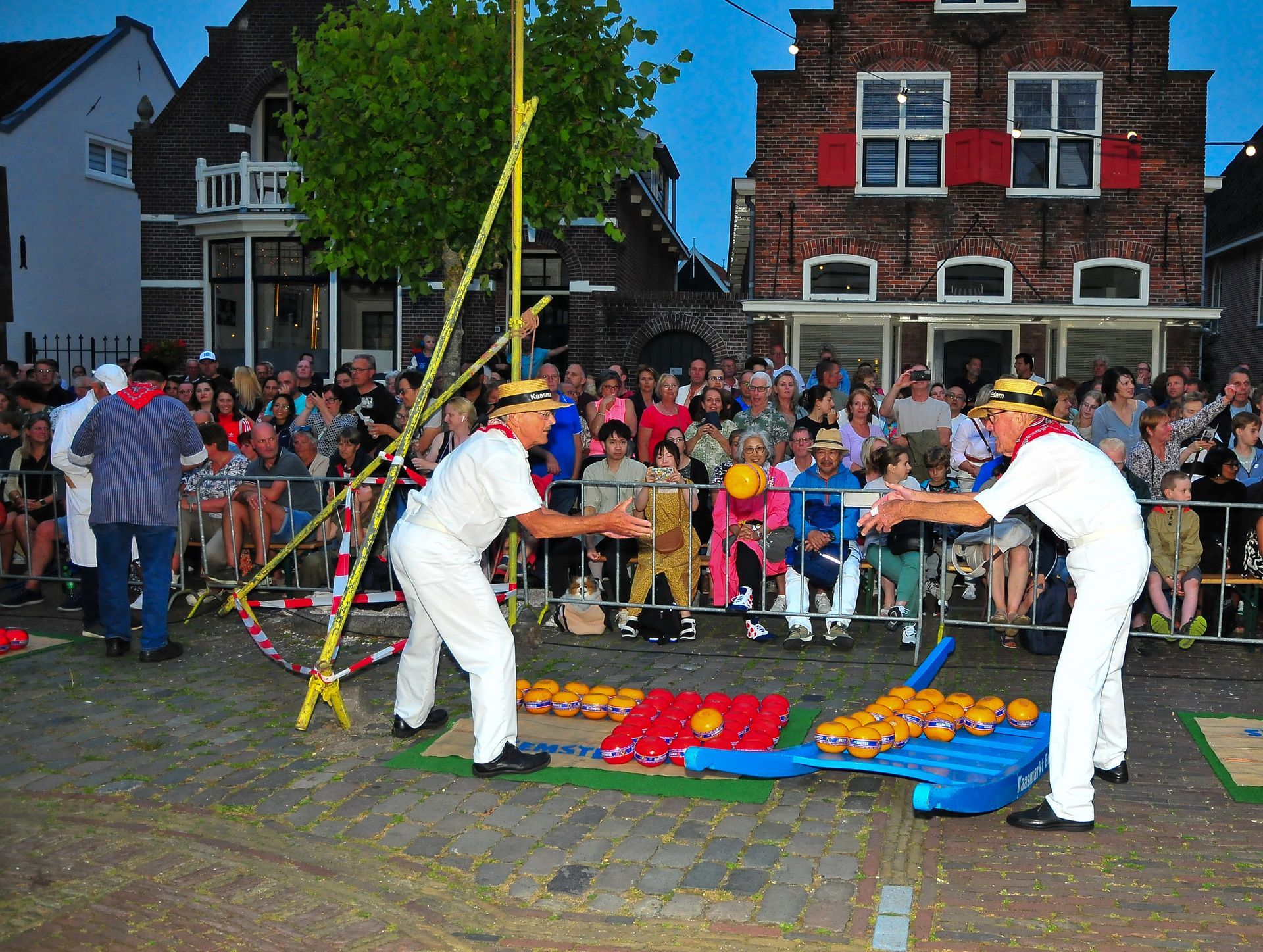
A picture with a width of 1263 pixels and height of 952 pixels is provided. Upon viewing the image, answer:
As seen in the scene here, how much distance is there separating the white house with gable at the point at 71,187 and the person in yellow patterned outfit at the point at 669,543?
2063 cm

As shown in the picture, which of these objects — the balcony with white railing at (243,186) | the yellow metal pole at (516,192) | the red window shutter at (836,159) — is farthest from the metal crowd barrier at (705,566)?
the balcony with white railing at (243,186)

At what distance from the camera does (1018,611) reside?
30.1 feet

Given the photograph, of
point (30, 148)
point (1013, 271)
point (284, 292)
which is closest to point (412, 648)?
point (1013, 271)

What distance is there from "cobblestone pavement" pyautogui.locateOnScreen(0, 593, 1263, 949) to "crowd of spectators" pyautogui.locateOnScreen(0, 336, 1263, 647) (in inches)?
74.9

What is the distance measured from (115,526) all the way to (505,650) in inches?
155

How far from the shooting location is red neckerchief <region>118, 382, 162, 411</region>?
8531mm

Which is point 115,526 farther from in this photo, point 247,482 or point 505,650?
point 505,650

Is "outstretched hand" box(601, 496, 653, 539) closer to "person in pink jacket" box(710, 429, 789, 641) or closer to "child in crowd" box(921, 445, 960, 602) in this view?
"person in pink jacket" box(710, 429, 789, 641)

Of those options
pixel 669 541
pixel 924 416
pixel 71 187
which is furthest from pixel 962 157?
pixel 71 187

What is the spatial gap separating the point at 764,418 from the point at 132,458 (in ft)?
A: 18.4

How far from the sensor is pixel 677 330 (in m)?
22.2

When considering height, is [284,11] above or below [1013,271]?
above

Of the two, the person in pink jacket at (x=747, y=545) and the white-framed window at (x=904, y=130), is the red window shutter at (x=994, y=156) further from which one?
the person in pink jacket at (x=747, y=545)

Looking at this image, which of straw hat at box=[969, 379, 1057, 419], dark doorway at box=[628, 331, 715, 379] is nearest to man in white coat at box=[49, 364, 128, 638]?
straw hat at box=[969, 379, 1057, 419]
